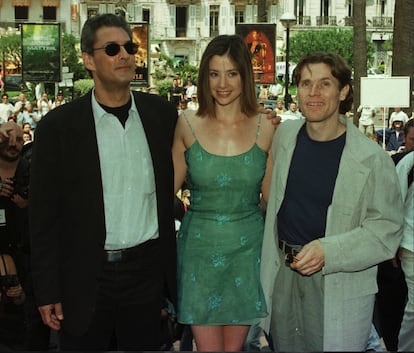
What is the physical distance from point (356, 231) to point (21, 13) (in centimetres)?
7056

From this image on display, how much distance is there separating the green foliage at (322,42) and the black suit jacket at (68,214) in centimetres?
5656

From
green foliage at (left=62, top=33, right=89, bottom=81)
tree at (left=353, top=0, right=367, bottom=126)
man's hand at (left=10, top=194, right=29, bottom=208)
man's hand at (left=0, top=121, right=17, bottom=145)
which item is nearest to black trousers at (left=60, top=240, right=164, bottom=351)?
man's hand at (left=10, top=194, right=29, bottom=208)

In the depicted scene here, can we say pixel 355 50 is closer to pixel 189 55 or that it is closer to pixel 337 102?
pixel 337 102

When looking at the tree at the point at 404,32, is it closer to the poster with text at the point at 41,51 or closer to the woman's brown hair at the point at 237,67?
the poster with text at the point at 41,51

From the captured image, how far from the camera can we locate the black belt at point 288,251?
11.2 ft

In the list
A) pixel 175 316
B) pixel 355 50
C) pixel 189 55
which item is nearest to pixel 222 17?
→ pixel 189 55

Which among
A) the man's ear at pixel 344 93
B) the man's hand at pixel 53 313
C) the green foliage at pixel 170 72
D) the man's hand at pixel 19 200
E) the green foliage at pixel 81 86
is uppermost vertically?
the man's ear at pixel 344 93

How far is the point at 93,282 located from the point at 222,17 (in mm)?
67055

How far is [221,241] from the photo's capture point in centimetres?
364

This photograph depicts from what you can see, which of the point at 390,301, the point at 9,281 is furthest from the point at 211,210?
the point at 9,281

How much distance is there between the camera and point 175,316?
→ 3811mm

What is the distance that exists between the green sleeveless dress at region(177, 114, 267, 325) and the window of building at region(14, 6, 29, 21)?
69.4m

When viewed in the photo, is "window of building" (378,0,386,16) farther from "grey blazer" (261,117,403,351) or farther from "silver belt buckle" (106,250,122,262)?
"silver belt buckle" (106,250,122,262)

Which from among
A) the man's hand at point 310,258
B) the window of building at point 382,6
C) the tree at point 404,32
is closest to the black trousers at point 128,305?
the man's hand at point 310,258
